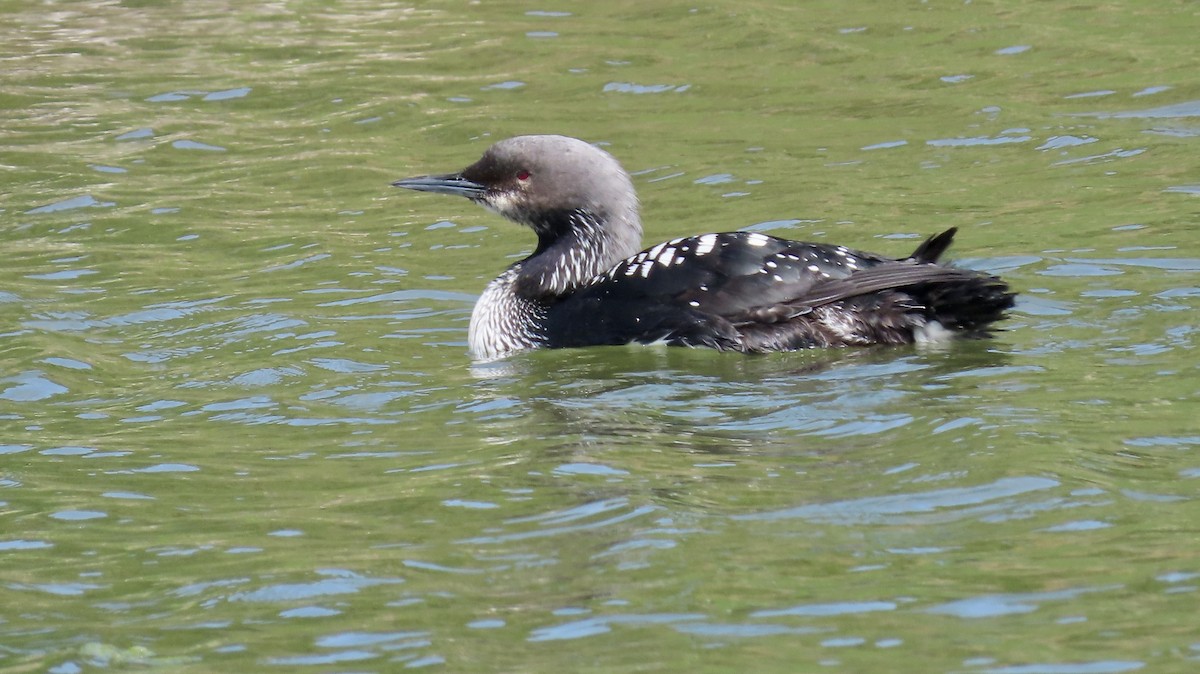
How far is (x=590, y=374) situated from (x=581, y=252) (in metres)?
0.97

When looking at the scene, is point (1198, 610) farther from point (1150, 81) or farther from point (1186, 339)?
point (1150, 81)

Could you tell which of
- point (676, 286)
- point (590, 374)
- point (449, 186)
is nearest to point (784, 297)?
point (676, 286)

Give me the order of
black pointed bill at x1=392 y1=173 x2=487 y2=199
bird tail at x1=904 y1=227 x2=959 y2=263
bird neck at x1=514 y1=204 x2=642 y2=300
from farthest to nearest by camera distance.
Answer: black pointed bill at x1=392 y1=173 x2=487 y2=199
bird neck at x1=514 y1=204 x2=642 y2=300
bird tail at x1=904 y1=227 x2=959 y2=263

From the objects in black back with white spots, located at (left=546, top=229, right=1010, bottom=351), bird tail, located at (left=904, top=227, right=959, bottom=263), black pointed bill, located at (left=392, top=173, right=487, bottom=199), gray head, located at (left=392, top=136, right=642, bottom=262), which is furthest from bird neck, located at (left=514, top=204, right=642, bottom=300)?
bird tail, located at (left=904, top=227, right=959, bottom=263)

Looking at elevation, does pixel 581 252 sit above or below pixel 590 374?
above

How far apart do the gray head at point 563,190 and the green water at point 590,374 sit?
658 millimetres

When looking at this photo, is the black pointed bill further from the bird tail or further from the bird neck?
the bird tail

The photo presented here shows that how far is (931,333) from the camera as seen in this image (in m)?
6.58

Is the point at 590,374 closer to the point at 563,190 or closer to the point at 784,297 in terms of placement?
the point at 784,297

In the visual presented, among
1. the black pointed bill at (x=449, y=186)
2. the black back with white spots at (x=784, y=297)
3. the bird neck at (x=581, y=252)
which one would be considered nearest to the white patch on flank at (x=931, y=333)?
the black back with white spots at (x=784, y=297)

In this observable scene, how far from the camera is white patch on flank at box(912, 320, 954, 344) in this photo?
655 centimetres

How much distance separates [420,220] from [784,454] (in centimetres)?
478

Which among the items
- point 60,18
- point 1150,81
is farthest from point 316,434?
point 60,18

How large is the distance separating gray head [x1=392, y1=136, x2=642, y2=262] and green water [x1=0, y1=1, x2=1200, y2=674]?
2.16ft
